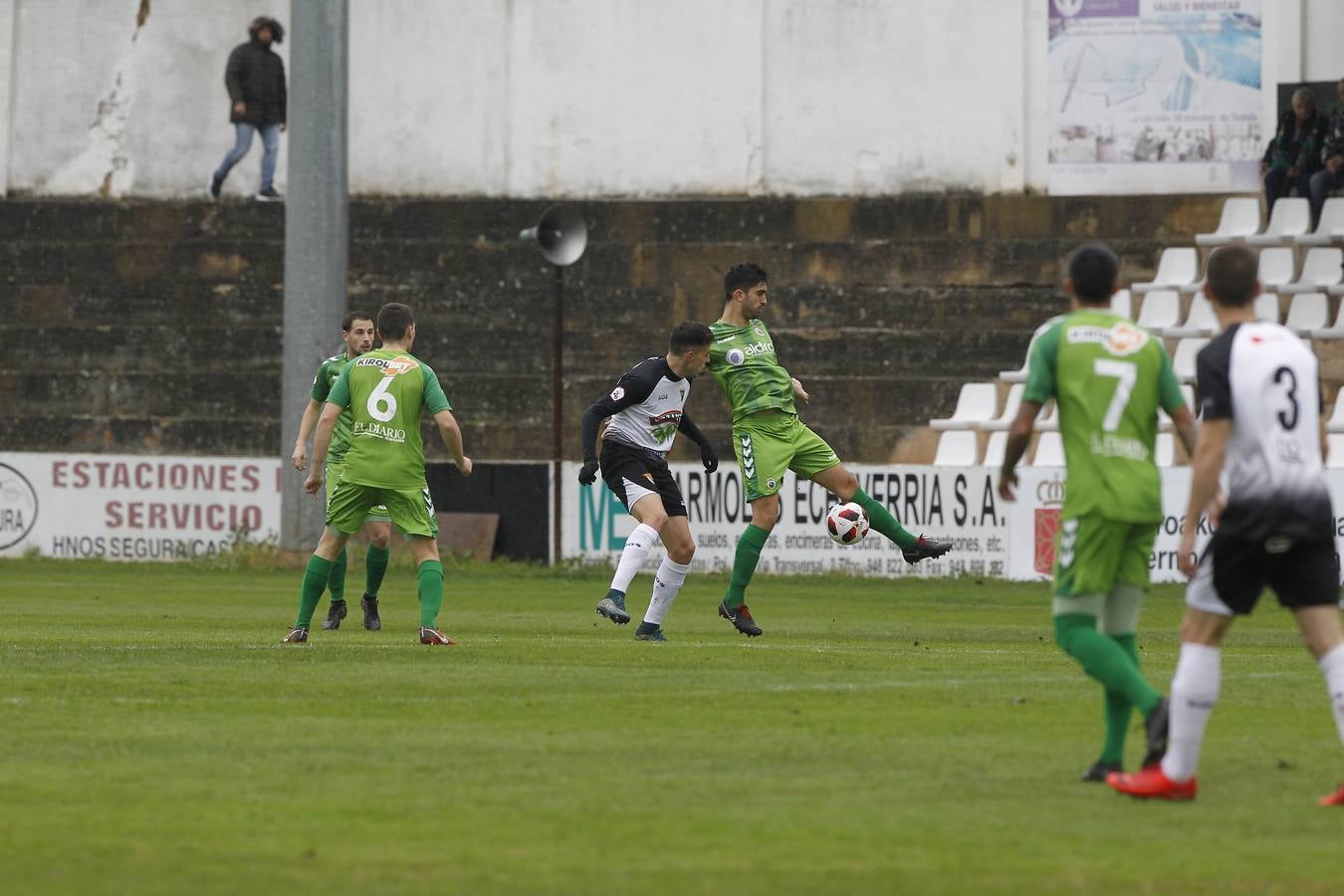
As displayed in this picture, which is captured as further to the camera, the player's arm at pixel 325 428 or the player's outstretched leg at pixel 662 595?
the player's outstretched leg at pixel 662 595

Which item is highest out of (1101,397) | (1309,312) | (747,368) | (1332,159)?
(1332,159)

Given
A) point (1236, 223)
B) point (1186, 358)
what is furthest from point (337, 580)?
point (1236, 223)

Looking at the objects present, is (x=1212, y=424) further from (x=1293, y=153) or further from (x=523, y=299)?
(x=523, y=299)

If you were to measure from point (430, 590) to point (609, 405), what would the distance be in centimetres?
167

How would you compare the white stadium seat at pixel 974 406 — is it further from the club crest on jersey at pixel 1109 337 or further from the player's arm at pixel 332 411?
the club crest on jersey at pixel 1109 337

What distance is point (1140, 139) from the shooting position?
97.2 ft

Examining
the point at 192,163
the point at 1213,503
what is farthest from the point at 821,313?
the point at 1213,503

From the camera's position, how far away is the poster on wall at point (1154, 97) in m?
29.3

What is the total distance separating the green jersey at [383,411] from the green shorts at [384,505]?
0.20ft

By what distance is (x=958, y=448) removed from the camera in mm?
26266

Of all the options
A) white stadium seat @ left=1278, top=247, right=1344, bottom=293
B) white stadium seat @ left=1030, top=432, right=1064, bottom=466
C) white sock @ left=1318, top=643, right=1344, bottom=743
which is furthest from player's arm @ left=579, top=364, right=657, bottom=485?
white stadium seat @ left=1278, top=247, right=1344, bottom=293

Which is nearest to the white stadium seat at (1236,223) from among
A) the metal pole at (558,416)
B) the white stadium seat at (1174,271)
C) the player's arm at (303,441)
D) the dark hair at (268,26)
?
the white stadium seat at (1174,271)

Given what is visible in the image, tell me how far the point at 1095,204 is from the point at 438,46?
9425mm

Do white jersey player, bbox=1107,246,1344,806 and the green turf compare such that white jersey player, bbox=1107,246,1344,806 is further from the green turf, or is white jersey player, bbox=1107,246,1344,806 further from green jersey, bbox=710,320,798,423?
green jersey, bbox=710,320,798,423
